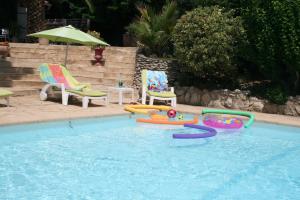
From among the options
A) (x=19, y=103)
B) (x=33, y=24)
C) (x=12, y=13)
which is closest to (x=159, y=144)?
(x=19, y=103)

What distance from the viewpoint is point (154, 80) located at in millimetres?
14344

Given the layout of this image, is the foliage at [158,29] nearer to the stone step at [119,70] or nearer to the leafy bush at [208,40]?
the stone step at [119,70]

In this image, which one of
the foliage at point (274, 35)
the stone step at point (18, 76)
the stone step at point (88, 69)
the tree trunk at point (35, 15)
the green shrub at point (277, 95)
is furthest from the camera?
the tree trunk at point (35, 15)

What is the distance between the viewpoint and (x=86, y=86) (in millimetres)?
13352

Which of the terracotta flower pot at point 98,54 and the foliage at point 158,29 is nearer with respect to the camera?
the foliage at point 158,29

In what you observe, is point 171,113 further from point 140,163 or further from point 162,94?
point 140,163

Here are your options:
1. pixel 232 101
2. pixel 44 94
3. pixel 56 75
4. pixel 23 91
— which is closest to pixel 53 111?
pixel 44 94

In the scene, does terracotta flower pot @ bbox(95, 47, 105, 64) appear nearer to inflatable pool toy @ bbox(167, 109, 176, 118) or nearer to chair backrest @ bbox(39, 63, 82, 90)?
chair backrest @ bbox(39, 63, 82, 90)

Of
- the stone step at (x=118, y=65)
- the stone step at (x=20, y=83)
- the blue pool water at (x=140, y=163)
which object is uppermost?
the stone step at (x=118, y=65)

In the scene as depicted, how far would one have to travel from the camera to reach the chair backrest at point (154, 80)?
14.2 meters

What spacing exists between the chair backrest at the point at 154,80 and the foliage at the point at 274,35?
2838 millimetres

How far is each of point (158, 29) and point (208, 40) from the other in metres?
3.58

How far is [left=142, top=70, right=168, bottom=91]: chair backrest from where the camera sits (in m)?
14.2

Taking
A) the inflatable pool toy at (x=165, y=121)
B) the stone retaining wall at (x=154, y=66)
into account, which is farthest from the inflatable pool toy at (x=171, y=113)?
the stone retaining wall at (x=154, y=66)
